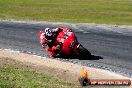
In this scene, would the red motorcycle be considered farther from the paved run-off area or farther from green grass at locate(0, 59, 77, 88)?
green grass at locate(0, 59, 77, 88)

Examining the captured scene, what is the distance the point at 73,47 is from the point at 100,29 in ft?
36.7

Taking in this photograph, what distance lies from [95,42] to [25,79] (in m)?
9.91

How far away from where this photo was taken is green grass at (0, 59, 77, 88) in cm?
1327

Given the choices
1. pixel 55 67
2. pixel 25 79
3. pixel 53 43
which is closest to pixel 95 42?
pixel 53 43

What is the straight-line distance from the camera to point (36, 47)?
22.2 metres

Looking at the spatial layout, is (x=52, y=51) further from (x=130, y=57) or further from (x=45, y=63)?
(x=130, y=57)

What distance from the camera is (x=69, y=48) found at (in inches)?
765

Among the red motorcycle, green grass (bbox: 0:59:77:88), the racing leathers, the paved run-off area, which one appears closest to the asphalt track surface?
the red motorcycle

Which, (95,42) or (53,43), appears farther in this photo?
(95,42)

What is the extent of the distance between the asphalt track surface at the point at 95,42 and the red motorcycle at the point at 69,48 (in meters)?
0.46

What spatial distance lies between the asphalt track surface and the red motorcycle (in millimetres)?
462

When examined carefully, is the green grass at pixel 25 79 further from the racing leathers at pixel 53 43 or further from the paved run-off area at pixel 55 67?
the racing leathers at pixel 53 43

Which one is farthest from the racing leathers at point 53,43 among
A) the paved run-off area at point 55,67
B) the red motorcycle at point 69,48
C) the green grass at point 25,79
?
the green grass at point 25,79

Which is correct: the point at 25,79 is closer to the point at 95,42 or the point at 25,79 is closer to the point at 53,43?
the point at 53,43
